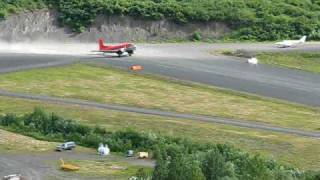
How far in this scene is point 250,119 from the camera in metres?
74.6

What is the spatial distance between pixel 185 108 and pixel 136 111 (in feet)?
15.3

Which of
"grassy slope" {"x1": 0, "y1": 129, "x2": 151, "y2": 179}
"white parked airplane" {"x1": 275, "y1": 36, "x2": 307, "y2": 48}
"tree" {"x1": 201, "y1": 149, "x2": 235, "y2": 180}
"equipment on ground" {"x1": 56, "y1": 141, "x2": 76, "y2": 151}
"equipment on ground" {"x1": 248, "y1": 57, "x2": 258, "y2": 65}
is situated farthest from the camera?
"white parked airplane" {"x1": 275, "y1": 36, "x2": 307, "y2": 48}

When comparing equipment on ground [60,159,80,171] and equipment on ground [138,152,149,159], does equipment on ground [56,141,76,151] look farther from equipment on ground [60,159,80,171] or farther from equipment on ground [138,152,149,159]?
equipment on ground [138,152,149,159]

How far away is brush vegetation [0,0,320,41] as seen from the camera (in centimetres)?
10794

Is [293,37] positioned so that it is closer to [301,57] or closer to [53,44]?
[301,57]

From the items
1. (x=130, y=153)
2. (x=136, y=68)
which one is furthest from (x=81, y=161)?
(x=136, y=68)

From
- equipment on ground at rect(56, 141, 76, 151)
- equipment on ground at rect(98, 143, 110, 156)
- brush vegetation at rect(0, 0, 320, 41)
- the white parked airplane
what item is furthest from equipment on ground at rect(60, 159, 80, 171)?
brush vegetation at rect(0, 0, 320, 41)

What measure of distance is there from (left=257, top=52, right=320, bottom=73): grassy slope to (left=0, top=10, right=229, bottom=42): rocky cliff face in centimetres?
1330

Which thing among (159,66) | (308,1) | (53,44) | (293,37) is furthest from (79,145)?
(308,1)

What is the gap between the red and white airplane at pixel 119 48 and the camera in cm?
9494

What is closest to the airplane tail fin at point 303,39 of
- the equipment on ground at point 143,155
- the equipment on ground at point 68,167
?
the equipment on ground at point 143,155

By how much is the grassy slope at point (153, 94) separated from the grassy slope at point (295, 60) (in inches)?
523

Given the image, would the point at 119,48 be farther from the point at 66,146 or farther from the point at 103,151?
the point at 103,151

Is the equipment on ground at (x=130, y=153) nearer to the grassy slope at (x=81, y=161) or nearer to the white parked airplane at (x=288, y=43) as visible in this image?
the grassy slope at (x=81, y=161)
